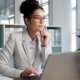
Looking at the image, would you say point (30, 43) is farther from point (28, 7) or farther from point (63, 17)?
point (63, 17)

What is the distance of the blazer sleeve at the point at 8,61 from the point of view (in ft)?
4.39

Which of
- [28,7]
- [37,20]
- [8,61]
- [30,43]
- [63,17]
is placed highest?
[63,17]

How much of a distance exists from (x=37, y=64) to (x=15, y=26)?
1726 mm

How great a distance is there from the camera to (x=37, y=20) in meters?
1.52

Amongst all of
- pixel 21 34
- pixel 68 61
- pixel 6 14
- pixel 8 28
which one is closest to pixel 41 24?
pixel 21 34

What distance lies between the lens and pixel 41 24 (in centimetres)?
152

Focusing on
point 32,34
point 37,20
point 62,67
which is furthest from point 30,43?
point 62,67

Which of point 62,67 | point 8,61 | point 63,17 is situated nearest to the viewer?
point 62,67

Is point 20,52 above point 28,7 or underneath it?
underneath

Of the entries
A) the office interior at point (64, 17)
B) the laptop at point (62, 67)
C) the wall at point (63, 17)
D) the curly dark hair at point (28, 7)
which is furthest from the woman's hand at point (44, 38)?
the wall at point (63, 17)

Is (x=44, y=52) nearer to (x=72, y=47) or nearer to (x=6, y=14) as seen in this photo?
(x=6, y=14)

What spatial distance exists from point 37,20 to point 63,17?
2.77m

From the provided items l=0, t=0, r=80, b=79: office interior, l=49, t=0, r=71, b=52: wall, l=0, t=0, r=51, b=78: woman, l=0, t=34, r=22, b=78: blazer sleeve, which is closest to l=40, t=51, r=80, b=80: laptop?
l=0, t=34, r=22, b=78: blazer sleeve

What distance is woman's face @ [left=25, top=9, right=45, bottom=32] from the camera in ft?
4.98
